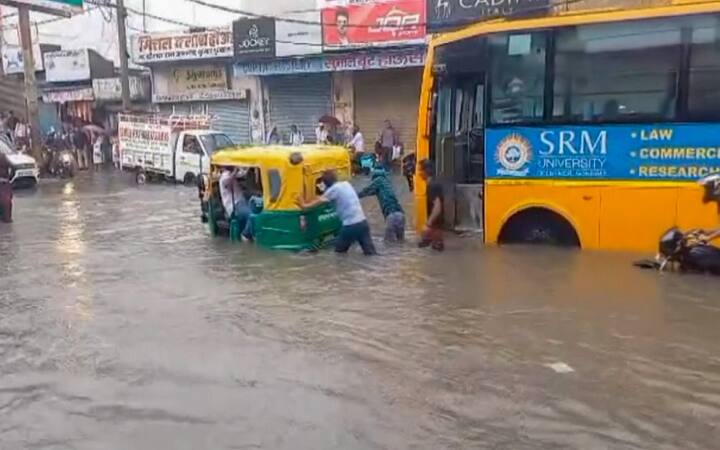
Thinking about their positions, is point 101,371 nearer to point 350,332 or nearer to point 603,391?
point 350,332

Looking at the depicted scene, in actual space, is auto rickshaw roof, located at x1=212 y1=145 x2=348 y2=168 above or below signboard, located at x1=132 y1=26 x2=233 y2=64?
below

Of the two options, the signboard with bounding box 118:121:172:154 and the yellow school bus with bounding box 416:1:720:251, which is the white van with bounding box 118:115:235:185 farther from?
the yellow school bus with bounding box 416:1:720:251

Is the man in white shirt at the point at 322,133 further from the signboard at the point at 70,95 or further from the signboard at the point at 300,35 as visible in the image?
the signboard at the point at 70,95

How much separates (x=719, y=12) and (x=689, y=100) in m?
0.96

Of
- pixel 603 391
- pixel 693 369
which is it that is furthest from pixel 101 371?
pixel 693 369

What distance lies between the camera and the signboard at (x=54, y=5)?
2530 centimetres

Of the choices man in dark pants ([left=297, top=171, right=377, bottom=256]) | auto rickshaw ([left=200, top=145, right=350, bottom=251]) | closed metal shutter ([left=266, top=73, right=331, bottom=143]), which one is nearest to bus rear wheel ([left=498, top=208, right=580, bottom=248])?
man in dark pants ([left=297, top=171, right=377, bottom=256])

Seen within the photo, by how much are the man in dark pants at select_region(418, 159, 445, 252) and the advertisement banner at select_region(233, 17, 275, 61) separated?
1614 centimetres

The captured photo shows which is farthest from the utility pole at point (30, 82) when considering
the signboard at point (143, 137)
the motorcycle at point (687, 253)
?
Result: the motorcycle at point (687, 253)

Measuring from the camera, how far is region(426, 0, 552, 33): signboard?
19.9 metres

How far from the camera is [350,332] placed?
6.81 metres

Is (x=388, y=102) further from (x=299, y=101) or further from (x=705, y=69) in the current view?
(x=705, y=69)

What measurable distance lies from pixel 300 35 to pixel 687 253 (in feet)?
60.4

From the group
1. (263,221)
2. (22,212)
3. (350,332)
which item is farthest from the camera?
(22,212)
